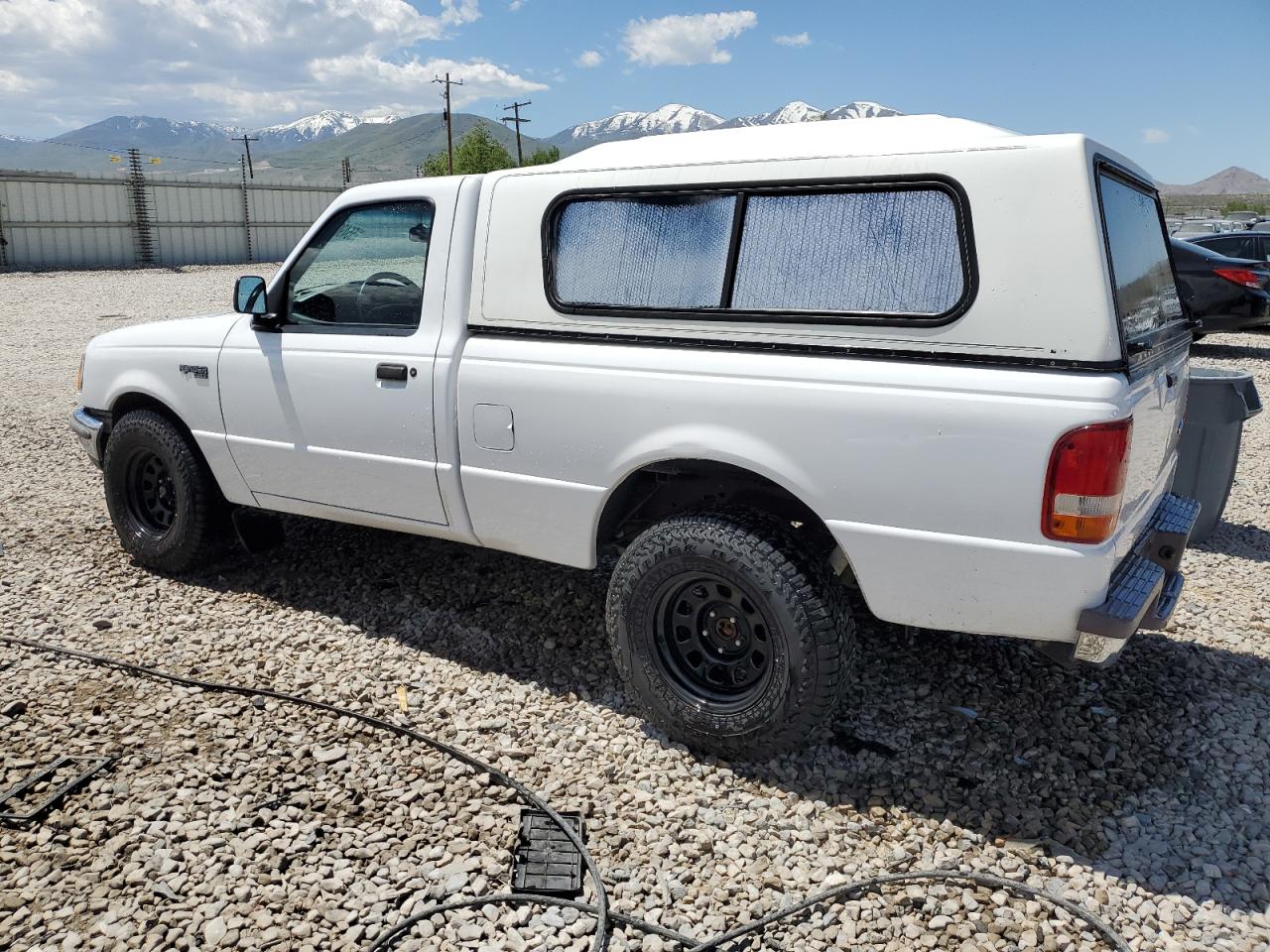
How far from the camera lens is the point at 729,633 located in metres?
3.38

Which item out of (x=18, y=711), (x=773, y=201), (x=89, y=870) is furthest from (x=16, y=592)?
(x=773, y=201)

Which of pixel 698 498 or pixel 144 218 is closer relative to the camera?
pixel 698 498

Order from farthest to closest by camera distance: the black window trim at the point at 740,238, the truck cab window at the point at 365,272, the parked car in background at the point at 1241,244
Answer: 1. the parked car in background at the point at 1241,244
2. the truck cab window at the point at 365,272
3. the black window trim at the point at 740,238

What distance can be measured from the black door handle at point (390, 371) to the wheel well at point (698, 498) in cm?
105

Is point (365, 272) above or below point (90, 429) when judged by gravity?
above

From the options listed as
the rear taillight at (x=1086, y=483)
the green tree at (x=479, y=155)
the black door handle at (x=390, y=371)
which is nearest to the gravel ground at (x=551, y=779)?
the rear taillight at (x=1086, y=483)

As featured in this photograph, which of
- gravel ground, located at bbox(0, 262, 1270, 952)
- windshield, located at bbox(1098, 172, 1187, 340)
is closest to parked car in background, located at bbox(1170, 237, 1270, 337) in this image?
gravel ground, located at bbox(0, 262, 1270, 952)

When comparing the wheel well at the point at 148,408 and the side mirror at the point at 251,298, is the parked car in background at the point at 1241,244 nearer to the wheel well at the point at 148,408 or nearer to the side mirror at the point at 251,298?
the side mirror at the point at 251,298

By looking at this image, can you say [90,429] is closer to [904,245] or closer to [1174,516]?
[904,245]

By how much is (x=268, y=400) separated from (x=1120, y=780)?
384cm

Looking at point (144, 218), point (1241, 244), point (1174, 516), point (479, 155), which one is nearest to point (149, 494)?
point (1174, 516)

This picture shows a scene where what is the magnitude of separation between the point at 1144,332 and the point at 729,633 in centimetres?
173

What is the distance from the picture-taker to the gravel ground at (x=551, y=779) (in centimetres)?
269

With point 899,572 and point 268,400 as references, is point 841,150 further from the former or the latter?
point 268,400
